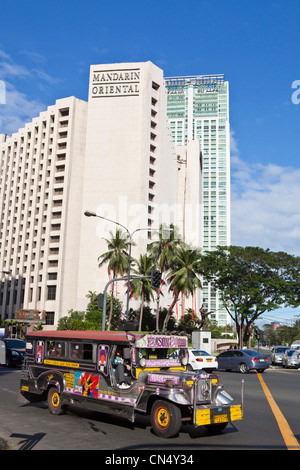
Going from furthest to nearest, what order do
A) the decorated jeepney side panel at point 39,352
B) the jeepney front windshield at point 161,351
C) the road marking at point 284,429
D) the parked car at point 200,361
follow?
1. the parked car at point 200,361
2. the decorated jeepney side panel at point 39,352
3. the jeepney front windshield at point 161,351
4. the road marking at point 284,429

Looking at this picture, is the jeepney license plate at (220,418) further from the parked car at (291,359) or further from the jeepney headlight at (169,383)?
the parked car at (291,359)

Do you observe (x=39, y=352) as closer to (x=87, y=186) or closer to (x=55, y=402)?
(x=55, y=402)

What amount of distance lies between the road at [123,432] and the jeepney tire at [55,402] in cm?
18

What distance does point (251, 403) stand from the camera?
14.9 metres

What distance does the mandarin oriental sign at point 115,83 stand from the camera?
79.8 meters

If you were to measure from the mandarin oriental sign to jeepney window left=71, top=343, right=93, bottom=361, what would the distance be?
73642 millimetres

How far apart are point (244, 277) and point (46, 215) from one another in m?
43.6

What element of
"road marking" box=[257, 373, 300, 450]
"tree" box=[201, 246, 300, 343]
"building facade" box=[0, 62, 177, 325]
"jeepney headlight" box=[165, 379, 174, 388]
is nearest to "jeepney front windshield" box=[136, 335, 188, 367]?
"jeepney headlight" box=[165, 379, 174, 388]

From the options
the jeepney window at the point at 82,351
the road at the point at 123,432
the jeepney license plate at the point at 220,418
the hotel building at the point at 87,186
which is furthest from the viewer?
the hotel building at the point at 87,186

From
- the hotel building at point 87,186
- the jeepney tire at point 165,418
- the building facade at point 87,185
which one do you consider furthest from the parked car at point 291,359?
the building facade at point 87,185

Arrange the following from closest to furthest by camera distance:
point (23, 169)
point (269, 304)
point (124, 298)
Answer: point (269, 304) → point (124, 298) → point (23, 169)

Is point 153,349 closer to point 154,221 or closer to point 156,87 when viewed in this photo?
point 154,221
